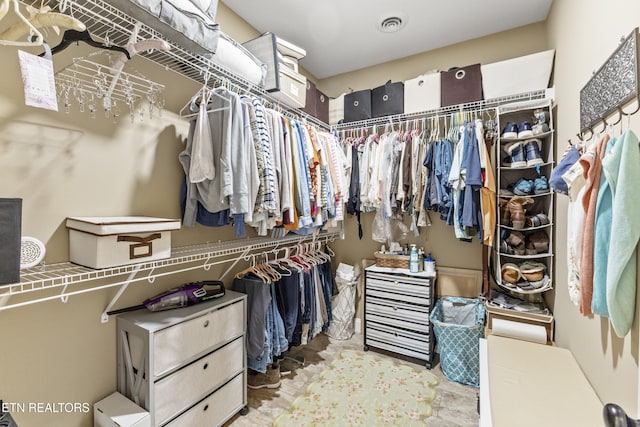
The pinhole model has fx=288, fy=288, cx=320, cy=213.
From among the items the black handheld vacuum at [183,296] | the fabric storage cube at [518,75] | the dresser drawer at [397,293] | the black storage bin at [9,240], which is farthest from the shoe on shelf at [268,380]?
the fabric storage cube at [518,75]

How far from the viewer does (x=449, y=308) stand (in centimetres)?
248

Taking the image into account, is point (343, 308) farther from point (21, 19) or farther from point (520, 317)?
point (21, 19)

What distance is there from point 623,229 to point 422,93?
1.97m

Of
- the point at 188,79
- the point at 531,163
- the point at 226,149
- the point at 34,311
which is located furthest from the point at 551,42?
the point at 34,311

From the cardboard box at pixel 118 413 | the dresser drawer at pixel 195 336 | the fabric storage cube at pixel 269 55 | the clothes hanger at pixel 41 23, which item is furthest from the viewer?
the fabric storage cube at pixel 269 55

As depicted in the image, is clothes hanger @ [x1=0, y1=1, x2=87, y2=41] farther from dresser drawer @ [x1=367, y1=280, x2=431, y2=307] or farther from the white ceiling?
dresser drawer @ [x1=367, y1=280, x2=431, y2=307]

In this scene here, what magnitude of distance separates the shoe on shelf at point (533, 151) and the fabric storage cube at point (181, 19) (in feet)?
7.09

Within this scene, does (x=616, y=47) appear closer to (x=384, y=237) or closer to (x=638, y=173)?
(x=638, y=173)

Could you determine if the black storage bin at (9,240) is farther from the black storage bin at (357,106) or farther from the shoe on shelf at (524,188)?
the shoe on shelf at (524,188)

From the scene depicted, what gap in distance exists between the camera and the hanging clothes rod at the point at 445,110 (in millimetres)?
2203

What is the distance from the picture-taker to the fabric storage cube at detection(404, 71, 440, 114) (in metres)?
2.48

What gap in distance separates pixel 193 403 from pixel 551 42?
3.35 m

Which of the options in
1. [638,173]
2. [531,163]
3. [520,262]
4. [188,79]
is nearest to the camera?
[638,173]

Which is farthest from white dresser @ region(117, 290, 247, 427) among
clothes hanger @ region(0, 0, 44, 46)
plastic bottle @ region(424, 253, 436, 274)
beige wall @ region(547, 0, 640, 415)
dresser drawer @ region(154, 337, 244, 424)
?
beige wall @ region(547, 0, 640, 415)
